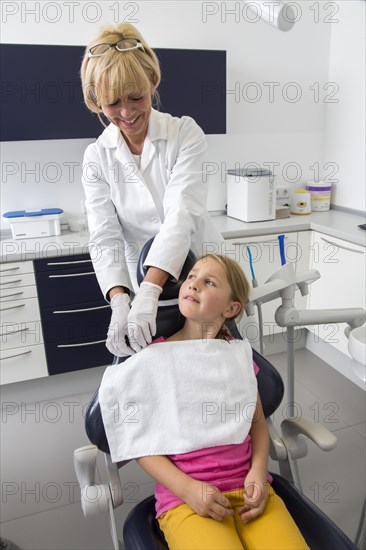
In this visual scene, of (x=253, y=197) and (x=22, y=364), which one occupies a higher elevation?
(x=253, y=197)

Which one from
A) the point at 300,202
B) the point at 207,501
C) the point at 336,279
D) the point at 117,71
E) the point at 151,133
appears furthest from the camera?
the point at 300,202

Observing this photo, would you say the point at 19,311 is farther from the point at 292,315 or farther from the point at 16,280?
the point at 292,315

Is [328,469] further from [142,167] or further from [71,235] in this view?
[71,235]

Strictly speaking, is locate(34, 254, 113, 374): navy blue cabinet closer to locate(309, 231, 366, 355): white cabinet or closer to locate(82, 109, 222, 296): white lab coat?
locate(82, 109, 222, 296): white lab coat

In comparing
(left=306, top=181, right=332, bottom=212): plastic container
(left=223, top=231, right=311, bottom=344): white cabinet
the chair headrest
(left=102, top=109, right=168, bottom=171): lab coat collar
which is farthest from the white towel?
(left=306, top=181, right=332, bottom=212): plastic container

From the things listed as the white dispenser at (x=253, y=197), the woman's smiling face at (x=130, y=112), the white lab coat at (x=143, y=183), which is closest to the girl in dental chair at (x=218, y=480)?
the white lab coat at (x=143, y=183)

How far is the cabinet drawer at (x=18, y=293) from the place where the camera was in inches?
86.2

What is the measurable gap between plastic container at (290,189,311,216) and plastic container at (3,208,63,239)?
153cm

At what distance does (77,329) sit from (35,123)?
1.10m

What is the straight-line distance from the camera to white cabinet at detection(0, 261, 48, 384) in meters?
2.18

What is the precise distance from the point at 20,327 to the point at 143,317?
1.40 metres

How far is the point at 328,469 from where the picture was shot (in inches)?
74.4

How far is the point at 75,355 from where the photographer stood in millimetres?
2381

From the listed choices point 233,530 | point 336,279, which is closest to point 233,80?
point 336,279
